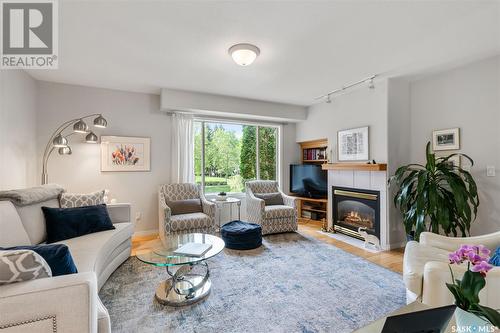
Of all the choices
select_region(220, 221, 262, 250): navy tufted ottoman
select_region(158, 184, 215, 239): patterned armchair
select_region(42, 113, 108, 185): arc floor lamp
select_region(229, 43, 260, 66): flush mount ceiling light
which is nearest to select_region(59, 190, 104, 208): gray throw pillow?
select_region(42, 113, 108, 185): arc floor lamp

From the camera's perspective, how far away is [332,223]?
4.36m

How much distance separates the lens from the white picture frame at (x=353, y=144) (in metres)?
3.77

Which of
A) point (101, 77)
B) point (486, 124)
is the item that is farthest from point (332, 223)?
point (101, 77)

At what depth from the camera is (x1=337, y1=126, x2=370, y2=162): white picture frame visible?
12.4ft

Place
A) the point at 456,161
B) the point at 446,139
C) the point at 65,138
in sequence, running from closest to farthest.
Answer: the point at 456,161, the point at 446,139, the point at 65,138

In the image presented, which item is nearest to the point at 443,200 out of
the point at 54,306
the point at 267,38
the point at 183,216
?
the point at 267,38

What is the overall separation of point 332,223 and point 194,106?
3378 millimetres

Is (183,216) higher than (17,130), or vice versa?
(17,130)

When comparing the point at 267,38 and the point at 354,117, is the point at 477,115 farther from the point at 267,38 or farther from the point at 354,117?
the point at 267,38

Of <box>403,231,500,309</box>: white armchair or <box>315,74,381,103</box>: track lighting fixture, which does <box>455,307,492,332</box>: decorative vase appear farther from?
<box>315,74,381,103</box>: track lighting fixture

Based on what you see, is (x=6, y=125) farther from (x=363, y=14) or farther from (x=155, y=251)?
(x=363, y=14)

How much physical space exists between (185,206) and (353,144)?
3090 mm

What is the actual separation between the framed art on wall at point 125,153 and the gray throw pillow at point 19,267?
→ 3.05 meters

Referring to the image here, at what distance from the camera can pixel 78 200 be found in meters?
2.81
